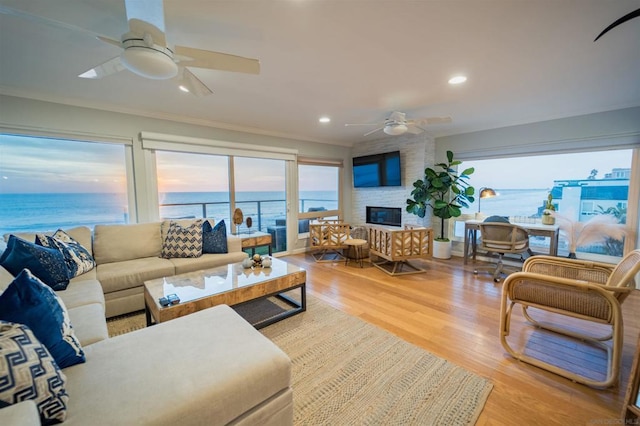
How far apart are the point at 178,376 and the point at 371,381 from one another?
46.6 inches

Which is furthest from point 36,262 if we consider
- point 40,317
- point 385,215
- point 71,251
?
point 385,215

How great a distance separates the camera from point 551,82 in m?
2.53

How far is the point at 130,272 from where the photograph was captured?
99.8 inches

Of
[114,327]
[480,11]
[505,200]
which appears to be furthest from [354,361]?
[505,200]

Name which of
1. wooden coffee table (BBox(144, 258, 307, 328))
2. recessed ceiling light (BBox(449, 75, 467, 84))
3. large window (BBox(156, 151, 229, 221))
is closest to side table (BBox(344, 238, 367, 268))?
wooden coffee table (BBox(144, 258, 307, 328))

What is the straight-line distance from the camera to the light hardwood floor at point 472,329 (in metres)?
1.48

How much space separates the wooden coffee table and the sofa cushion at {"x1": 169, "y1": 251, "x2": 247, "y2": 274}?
0.34 meters

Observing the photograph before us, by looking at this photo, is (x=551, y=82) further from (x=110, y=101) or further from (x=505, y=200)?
(x=110, y=101)

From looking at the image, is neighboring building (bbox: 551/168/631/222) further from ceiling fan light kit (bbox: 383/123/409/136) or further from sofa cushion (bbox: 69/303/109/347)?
sofa cushion (bbox: 69/303/109/347)

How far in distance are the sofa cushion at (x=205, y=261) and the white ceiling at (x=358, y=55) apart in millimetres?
1838

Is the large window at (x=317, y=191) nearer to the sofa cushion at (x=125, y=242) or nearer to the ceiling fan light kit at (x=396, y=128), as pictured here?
the ceiling fan light kit at (x=396, y=128)

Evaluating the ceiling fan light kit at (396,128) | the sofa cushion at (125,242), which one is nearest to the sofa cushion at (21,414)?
the sofa cushion at (125,242)

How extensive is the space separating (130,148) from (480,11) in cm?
389

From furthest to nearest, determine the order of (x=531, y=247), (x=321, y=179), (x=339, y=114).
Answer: (x=321, y=179) < (x=531, y=247) < (x=339, y=114)
